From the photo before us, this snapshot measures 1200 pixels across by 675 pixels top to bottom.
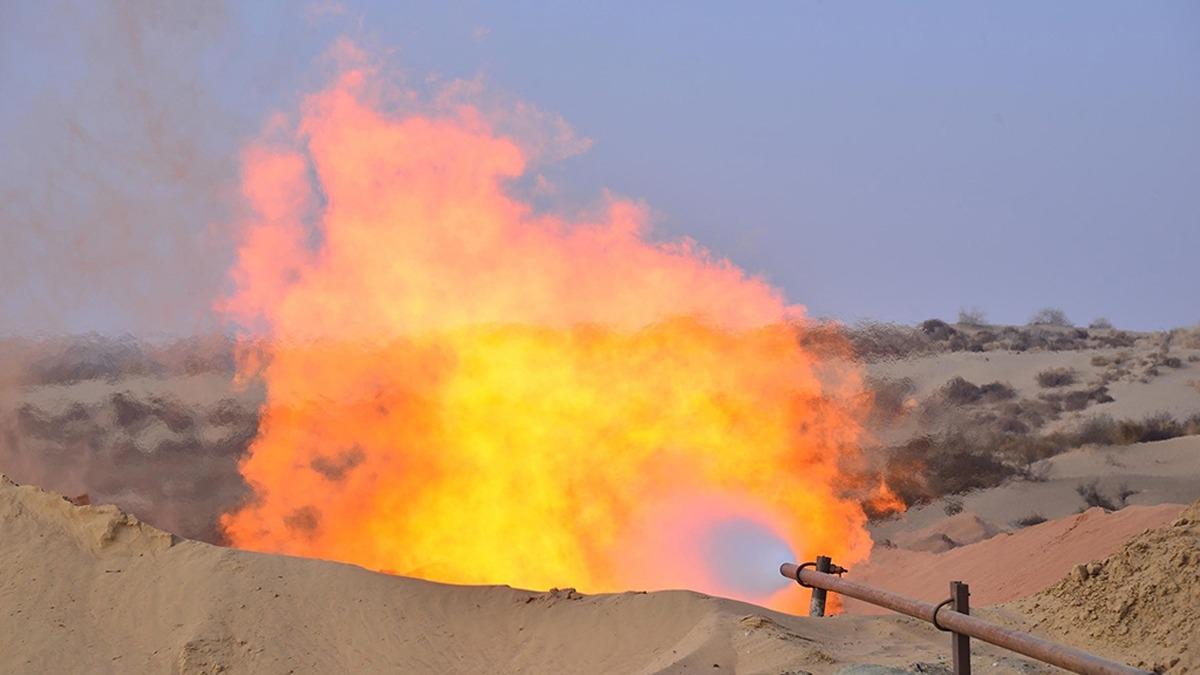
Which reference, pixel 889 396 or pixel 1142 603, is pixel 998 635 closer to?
pixel 1142 603

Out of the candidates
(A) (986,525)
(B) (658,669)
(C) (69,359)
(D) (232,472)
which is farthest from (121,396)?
(A) (986,525)

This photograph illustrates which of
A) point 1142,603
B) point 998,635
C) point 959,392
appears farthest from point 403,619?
point 959,392

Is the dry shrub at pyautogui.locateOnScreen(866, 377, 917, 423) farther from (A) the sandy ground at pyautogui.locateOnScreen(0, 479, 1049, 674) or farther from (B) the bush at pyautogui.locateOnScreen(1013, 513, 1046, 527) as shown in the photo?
(A) the sandy ground at pyautogui.locateOnScreen(0, 479, 1049, 674)

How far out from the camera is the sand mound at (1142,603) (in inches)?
341

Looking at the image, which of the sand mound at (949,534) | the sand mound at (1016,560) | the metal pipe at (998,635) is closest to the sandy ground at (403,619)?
the sand mound at (1016,560)

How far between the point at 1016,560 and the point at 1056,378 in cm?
2364

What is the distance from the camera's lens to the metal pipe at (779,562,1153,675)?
247 inches

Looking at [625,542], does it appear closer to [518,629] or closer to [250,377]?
[518,629]

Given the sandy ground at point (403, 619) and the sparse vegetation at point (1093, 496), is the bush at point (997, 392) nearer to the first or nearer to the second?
the sparse vegetation at point (1093, 496)

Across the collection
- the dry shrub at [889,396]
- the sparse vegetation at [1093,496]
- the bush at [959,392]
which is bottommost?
→ the sparse vegetation at [1093,496]

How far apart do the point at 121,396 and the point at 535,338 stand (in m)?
7.34

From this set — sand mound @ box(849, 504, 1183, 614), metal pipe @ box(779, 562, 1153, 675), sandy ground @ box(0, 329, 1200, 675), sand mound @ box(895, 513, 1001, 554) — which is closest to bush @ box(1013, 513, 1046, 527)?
sand mound @ box(895, 513, 1001, 554)

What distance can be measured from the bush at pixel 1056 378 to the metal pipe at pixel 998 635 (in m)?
29.9

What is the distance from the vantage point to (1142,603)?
928cm
